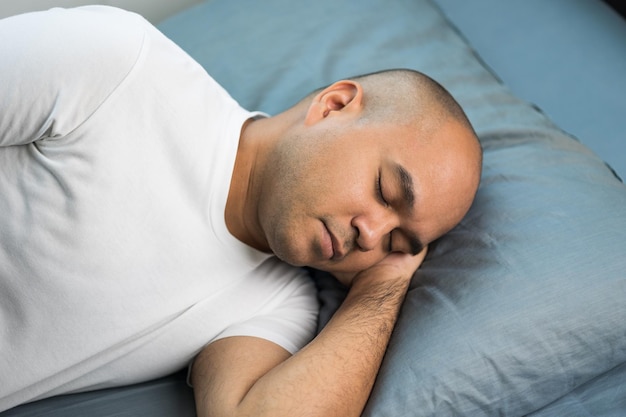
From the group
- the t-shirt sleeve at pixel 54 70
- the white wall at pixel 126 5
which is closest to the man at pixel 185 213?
the t-shirt sleeve at pixel 54 70

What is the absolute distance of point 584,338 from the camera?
47.7 inches

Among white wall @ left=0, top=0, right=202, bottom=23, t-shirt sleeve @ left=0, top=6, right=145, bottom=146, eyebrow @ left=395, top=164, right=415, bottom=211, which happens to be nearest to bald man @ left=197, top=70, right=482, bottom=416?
eyebrow @ left=395, top=164, right=415, bottom=211

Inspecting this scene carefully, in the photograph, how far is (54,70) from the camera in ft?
4.02

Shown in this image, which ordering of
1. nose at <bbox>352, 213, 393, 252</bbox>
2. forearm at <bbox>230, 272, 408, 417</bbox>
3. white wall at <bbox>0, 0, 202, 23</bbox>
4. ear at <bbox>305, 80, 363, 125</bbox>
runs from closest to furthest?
forearm at <bbox>230, 272, 408, 417</bbox> < nose at <bbox>352, 213, 393, 252</bbox> < ear at <bbox>305, 80, 363, 125</bbox> < white wall at <bbox>0, 0, 202, 23</bbox>

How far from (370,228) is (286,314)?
28 centimetres

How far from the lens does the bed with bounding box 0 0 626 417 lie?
121 cm

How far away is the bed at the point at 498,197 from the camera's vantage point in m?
1.21

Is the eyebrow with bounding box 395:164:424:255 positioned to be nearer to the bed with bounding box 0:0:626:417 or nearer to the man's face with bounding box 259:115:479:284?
A: the man's face with bounding box 259:115:479:284

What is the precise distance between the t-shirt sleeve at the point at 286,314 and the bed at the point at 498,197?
4 cm

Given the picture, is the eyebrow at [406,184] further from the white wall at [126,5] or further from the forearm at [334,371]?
the white wall at [126,5]

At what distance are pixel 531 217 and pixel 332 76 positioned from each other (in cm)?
63

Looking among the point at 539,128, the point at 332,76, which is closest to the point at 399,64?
the point at 332,76

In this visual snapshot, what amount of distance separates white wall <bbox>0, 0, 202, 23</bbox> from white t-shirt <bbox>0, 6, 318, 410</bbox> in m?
0.61

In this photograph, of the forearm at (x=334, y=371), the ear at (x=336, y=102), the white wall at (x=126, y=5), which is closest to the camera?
the forearm at (x=334, y=371)
